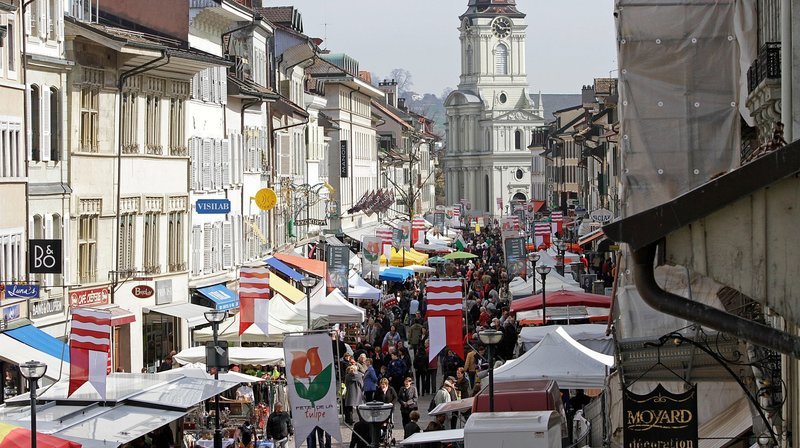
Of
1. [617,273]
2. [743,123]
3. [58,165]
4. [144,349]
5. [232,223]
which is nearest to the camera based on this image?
[617,273]

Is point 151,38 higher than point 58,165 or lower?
higher

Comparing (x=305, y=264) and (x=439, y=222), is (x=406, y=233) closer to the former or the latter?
(x=305, y=264)

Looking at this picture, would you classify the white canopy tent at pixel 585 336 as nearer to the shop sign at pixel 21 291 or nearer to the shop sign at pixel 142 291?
the shop sign at pixel 142 291

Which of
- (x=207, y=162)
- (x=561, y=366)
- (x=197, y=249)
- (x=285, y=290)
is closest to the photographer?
(x=561, y=366)

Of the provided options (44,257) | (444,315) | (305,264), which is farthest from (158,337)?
(305,264)

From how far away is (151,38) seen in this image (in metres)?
36.5

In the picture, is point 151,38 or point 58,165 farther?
point 151,38

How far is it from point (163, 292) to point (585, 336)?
1189 cm

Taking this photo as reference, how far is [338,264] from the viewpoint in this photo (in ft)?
129

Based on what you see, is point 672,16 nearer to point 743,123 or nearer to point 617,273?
point 743,123

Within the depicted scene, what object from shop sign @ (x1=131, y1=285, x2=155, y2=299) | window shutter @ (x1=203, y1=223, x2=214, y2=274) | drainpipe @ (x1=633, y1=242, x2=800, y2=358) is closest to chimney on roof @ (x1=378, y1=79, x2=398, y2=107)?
window shutter @ (x1=203, y1=223, x2=214, y2=274)

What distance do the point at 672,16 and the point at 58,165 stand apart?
14806mm

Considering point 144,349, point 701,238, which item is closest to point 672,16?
point 701,238

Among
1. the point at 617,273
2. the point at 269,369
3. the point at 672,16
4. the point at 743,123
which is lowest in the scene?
the point at 269,369
